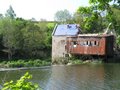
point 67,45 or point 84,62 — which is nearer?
point 84,62

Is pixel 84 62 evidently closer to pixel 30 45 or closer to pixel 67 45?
pixel 67 45

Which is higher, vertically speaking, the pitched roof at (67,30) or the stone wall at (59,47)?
the pitched roof at (67,30)

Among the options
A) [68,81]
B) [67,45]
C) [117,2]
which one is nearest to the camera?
[117,2]

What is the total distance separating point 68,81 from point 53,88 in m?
3.96

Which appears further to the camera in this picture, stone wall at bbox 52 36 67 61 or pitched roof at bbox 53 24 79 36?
stone wall at bbox 52 36 67 61

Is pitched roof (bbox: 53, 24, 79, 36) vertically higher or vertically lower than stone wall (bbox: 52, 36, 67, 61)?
higher

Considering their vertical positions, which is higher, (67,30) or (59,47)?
(67,30)

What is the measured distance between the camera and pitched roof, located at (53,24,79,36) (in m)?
56.5

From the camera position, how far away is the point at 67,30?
5734 cm

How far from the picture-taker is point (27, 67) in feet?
155

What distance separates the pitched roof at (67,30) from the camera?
185ft

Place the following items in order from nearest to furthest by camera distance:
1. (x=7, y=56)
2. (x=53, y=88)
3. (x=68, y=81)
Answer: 1. (x=53, y=88)
2. (x=68, y=81)
3. (x=7, y=56)

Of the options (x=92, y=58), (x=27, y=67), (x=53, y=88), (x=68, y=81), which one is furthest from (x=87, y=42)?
(x=53, y=88)

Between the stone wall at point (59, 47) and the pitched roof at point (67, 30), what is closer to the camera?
the pitched roof at point (67, 30)
